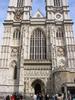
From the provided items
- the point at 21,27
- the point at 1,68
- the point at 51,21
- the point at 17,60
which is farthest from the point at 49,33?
the point at 1,68

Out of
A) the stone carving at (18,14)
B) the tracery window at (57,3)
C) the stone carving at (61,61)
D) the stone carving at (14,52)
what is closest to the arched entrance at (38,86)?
the stone carving at (61,61)

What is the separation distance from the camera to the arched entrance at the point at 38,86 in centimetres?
3202

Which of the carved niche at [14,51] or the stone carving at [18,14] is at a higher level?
the stone carving at [18,14]

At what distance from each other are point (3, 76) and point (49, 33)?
11.1m

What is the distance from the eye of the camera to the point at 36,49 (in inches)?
1384

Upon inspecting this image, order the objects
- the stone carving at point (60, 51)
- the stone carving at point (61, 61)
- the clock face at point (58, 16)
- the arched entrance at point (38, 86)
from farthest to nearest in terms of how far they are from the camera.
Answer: the clock face at point (58, 16) < the stone carving at point (60, 51) < the stone carving at point (61, 61) < the arched entrance at point (38, 86)

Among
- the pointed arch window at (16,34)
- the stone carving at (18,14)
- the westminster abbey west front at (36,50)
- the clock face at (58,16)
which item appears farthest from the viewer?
the stone carving at (18,14)

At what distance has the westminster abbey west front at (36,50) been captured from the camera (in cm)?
3138

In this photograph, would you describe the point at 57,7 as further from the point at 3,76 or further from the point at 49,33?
the point at 3,76

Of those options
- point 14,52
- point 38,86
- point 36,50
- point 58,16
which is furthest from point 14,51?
point 58,16

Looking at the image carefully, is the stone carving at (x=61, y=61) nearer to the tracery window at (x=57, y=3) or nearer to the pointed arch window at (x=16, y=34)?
the pointed arch window at (x=16, y=34)

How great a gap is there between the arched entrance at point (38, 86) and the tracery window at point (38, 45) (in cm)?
425

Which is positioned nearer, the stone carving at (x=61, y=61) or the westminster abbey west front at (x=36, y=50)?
the westminster abbey west front at (x=36, y=50)

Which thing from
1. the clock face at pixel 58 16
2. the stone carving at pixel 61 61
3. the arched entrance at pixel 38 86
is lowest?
the arched entrance at pixel 38 86
